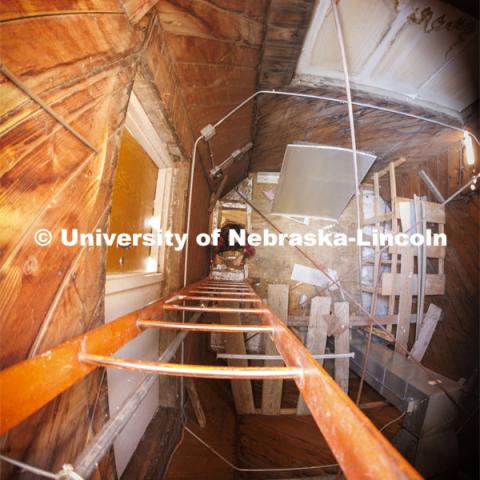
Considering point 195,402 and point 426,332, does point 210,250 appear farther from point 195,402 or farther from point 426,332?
point 426,332

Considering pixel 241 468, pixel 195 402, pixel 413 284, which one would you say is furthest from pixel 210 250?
pixel 413 284

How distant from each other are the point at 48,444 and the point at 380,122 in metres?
3.75

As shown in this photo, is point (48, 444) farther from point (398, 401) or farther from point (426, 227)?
point (426, 227)

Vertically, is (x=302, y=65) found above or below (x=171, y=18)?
above

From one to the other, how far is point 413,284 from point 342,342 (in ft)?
5.52

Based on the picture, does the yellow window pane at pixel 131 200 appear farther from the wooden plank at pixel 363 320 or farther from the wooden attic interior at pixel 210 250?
A: the wooden plank at pixel 363 320

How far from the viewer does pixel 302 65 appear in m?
2.09

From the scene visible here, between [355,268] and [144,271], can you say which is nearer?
[144,271]

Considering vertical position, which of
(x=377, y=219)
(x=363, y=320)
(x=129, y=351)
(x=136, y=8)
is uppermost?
(x=136, y=8)

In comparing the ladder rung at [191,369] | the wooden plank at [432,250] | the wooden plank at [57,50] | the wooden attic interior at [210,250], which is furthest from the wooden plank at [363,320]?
the wooden plank at [57,50]

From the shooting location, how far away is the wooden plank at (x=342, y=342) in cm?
328

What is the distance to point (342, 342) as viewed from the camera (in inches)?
132

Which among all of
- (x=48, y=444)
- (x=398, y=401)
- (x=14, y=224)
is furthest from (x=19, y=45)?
(x=398, y=401)

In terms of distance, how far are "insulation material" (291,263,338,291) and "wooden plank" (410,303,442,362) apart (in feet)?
4.94
